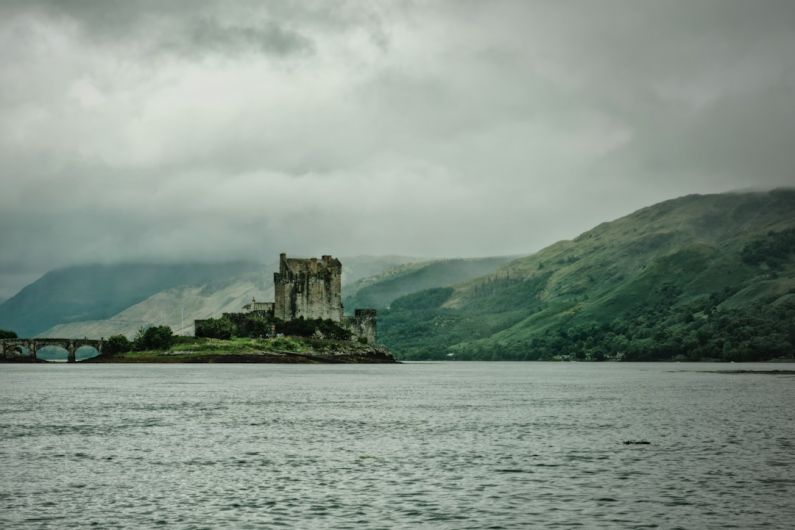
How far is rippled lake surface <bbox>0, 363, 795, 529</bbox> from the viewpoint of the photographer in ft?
131

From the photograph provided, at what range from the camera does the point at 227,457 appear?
5962 cm

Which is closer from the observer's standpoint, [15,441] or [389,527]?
[389,527]

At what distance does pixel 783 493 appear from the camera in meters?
44.9

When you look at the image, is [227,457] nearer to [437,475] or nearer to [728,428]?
[437,475]

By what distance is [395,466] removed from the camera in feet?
181

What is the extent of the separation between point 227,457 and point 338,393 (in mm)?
76924

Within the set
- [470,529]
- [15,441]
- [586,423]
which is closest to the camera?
[470,529]

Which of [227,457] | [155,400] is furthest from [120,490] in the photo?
[155,400]

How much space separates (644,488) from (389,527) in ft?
51.6

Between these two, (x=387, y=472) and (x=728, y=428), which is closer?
(x=387, y=472)

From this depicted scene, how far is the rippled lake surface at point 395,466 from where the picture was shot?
40.0 meters

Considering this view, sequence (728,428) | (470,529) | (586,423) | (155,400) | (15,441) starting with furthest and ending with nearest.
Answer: (155,400) < (586,423) < (728,428) < (15,441) < (470,529)

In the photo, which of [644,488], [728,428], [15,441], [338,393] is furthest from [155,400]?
[644,488]

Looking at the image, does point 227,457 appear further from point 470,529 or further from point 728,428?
point 728,428
